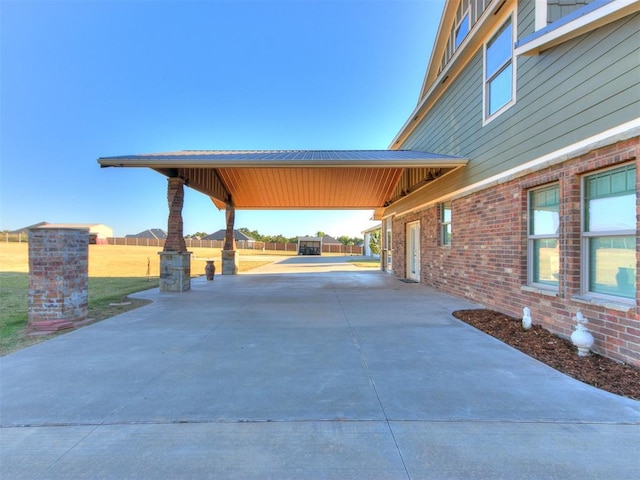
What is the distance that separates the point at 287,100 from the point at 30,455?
65.8 ft

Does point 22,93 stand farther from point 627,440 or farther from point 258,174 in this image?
point 627,440

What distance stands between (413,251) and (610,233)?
9424 mm

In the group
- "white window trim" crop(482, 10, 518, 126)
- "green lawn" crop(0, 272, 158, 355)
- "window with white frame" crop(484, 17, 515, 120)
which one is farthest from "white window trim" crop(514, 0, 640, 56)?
"green lawn" crop(0, 272, 158, 355)

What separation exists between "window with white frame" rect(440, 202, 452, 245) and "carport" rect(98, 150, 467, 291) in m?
0.95

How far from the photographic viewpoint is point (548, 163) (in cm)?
519

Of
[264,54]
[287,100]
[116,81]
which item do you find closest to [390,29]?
[264,54]

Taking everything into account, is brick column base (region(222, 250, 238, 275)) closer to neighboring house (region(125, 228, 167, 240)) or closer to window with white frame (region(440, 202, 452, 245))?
window with white frame (region(440, 202, 452, 245))

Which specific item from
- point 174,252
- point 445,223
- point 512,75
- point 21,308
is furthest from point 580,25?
point 21,308

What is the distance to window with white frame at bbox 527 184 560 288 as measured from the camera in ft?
17.3

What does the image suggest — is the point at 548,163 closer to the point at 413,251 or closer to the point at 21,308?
the point at 413,251

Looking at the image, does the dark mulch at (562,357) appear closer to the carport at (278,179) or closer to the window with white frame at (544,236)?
the window with white frame at (544,236)

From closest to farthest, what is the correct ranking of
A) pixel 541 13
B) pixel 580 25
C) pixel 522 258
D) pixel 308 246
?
pixel 580 25
pixel 541 13
pixel 522 258
pixel 308 246

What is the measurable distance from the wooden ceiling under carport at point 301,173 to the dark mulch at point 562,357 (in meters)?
4.21

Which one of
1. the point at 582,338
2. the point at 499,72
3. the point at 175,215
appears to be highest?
the point at 499,72
